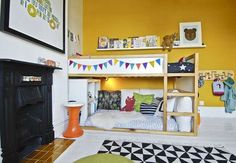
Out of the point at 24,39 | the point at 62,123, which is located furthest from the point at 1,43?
the point at 62,123

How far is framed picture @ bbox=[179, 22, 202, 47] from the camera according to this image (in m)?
3.50

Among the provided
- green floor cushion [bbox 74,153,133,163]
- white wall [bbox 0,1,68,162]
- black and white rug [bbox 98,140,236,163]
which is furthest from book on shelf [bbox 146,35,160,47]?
green floor cushion [bbox 74,153,133,163]

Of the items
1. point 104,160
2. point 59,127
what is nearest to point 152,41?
point 59,127

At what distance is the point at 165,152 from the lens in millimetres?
1891

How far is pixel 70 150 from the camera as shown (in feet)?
6.31

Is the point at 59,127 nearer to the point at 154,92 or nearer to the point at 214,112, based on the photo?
the point at 154,92

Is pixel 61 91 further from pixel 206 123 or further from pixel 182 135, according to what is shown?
pixel 206 123

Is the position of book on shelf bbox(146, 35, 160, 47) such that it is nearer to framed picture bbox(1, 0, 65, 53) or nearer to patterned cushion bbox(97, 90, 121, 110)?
patterned cushion bbox(97, 90, 121, 110)

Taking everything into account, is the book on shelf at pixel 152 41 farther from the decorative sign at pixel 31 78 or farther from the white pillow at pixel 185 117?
the decorative sign at pixel 31 78

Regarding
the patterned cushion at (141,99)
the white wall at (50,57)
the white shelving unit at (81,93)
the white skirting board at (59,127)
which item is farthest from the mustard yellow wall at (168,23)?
the white skirting board at (59,127)

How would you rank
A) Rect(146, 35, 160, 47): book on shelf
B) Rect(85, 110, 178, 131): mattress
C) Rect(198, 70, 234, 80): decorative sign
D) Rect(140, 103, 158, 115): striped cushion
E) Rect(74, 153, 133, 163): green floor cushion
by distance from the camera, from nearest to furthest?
A: Rect(74, 153, 133, 163): green floor cushion < Rect(85, 110, 178, 131): mattress < Rect(140, 103, 158, 115): striped cushion < Rect(198, 70, 234, 80): decorative sign < Rect(146, 35, 160, 47): book on shelf

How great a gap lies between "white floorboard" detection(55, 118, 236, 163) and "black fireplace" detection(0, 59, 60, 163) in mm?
428

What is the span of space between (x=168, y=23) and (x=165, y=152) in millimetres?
2834

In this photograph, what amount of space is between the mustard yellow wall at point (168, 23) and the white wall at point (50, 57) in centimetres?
135
